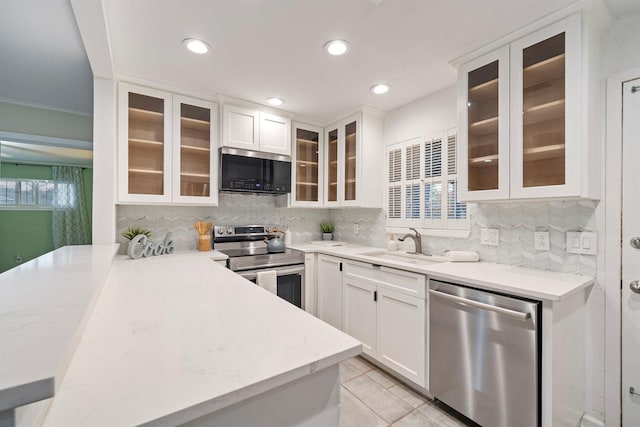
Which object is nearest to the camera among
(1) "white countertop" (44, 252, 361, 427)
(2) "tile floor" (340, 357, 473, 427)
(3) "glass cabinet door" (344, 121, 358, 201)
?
(1) "white countertop" (44, 252, 361, 427)

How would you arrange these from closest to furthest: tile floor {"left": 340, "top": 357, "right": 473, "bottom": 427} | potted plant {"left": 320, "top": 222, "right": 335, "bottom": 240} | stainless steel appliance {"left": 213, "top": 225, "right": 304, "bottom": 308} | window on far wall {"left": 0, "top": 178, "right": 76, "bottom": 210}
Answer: tile floor {"left": 340, "top": 357, "right": 473, "bottom": 427}, stainless steel appliance {"left": 213, "top": 225, "right": 304, "bottom": 308}, potted plant {"left": 320, "top": 222, "right": 335, "bottom": 240}, window on far wall {"left": 0, "top": 178, "right": 76, "bottom": 210}

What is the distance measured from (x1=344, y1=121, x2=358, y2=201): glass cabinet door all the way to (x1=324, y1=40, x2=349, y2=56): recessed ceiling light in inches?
46.2

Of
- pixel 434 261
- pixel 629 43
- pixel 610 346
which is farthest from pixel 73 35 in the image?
pixel 610 346

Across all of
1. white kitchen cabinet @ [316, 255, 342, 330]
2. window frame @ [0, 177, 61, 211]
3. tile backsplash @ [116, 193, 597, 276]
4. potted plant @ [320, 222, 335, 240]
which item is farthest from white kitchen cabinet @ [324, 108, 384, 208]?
window frame @ [0, 177, 61, 211]

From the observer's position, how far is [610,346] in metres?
1.62

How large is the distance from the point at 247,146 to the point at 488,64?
212cm

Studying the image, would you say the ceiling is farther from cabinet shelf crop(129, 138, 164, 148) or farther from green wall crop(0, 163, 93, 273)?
green wall crop(0, 163, 93, 273)

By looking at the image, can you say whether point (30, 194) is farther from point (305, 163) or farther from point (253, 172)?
point (305, 163)

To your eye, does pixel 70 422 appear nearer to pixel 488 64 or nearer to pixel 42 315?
pixel 42 315

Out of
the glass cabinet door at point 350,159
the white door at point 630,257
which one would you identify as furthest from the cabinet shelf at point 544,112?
the glass cabinet door at point 350,159

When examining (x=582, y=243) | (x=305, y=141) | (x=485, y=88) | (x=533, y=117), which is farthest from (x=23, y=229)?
(x=582, y=243)

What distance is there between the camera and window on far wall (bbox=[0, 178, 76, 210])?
5062 millimetres

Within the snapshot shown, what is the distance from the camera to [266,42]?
183 centimetres

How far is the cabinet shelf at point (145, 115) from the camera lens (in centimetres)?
237
